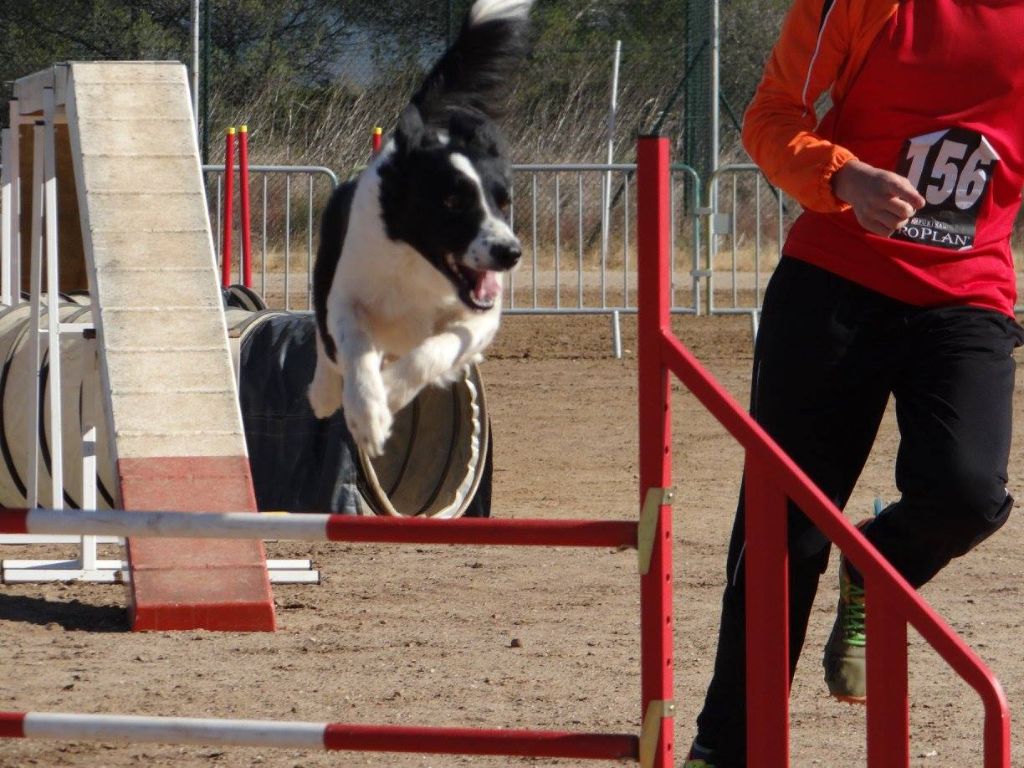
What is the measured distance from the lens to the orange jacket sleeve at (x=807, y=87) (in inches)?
115

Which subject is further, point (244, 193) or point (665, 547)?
point (244, 193)

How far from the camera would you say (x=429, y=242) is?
12.2 ft

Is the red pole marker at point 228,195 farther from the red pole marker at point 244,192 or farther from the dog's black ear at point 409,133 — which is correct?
the dog's black ear at point 409,133

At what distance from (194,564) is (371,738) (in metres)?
2.85

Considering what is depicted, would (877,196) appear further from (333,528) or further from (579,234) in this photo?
(579,234)

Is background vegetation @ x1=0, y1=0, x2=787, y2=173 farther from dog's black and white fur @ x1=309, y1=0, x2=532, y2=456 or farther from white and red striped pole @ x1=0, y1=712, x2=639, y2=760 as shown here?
white and red striped pole @ x1=0, y1=712, x2=639, y2=760

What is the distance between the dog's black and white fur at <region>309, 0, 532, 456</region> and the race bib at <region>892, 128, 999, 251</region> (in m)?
0.95

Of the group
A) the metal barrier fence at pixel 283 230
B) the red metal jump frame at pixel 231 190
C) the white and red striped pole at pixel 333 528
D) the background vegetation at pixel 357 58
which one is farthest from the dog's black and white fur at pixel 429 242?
the metal barrier fence at pixel 283 230

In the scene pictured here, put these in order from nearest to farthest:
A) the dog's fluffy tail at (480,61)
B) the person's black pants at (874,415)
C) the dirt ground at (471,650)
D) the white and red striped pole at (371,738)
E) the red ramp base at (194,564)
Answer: the white and red striped pole at (371,738), the person's black pants at (874,415), the dog's fluffy tail at (480,61), the dirt ground at (471,650), the red ramp base at (194,564)

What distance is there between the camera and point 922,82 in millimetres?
3008

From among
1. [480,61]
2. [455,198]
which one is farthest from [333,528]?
[480,61]

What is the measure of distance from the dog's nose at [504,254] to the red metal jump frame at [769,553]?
2.51 feet

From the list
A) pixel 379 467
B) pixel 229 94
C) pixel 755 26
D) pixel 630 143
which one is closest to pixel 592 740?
pixel 379 467

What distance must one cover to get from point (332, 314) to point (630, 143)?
451 inches
